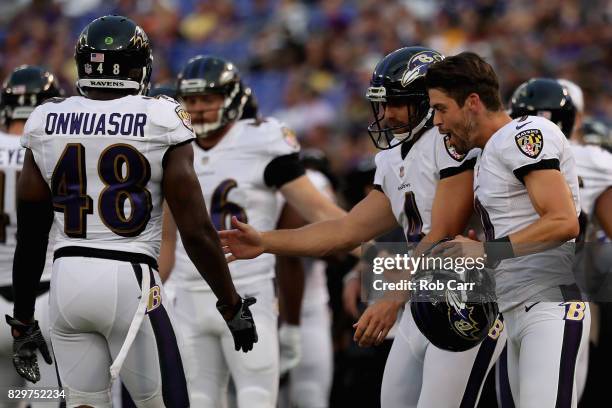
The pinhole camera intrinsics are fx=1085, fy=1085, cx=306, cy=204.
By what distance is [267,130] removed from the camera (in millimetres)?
5824

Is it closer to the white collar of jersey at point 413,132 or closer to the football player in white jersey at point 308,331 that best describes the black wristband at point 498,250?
the white collar of jersey at point 413,132

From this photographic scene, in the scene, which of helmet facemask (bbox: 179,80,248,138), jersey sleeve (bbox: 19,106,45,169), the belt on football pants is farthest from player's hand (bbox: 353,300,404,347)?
helmet facemask (bbox: 179,80,248,138)

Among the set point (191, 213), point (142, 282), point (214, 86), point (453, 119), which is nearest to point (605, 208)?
point (453, 119)

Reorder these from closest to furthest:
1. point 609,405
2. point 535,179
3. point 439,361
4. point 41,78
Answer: point 535,179 → point 439,361 → point 41,78 → point 609,405

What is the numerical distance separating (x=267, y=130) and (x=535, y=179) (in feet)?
6.82

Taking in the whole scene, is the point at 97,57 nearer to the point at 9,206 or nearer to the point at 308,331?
the point at 9,206

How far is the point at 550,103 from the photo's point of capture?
559cm

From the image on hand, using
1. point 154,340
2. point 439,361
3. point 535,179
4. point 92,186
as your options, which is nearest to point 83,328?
point 154,340

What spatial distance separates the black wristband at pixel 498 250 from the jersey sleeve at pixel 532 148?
0.25 metres

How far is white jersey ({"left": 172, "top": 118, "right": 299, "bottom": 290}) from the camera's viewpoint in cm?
573

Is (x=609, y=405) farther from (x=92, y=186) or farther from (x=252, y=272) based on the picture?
(x=92, y=186)

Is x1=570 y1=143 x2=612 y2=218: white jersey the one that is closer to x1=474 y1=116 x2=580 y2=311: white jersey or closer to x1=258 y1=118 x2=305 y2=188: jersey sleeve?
x1=474 y1=116 x2=580 y2=311: white jersey

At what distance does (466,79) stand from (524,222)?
61 cm

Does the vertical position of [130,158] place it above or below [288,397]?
above
